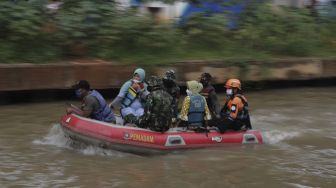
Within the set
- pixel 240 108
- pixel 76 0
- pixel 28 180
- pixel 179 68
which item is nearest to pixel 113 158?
pixel 28 180

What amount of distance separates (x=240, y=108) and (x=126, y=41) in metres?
6.61

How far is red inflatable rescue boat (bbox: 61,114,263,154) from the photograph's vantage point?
10531 millimetres

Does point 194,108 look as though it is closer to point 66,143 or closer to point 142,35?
point 66,143

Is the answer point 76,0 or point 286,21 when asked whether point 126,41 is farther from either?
point 286,21

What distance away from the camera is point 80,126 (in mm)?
10664

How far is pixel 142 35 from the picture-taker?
17.0m

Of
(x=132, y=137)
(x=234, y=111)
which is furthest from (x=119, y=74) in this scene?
(x=132, y=137)

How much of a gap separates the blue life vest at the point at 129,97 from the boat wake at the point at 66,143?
105cm

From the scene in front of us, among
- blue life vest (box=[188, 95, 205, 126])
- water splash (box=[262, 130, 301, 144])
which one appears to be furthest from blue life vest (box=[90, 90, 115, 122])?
water splash (box=[262, 130, 301, 144])

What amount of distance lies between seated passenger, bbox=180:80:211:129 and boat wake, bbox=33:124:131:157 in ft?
4.26

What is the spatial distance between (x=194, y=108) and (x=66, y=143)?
93.3 inches

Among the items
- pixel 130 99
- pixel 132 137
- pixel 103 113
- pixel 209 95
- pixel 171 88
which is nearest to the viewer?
pixel 132 137

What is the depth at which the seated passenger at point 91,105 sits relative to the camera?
1074 cm

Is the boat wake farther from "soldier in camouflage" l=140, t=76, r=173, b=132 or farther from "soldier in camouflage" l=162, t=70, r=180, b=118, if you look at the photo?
"soldier in camouflage" l=162, t=70, r=180, b=118
